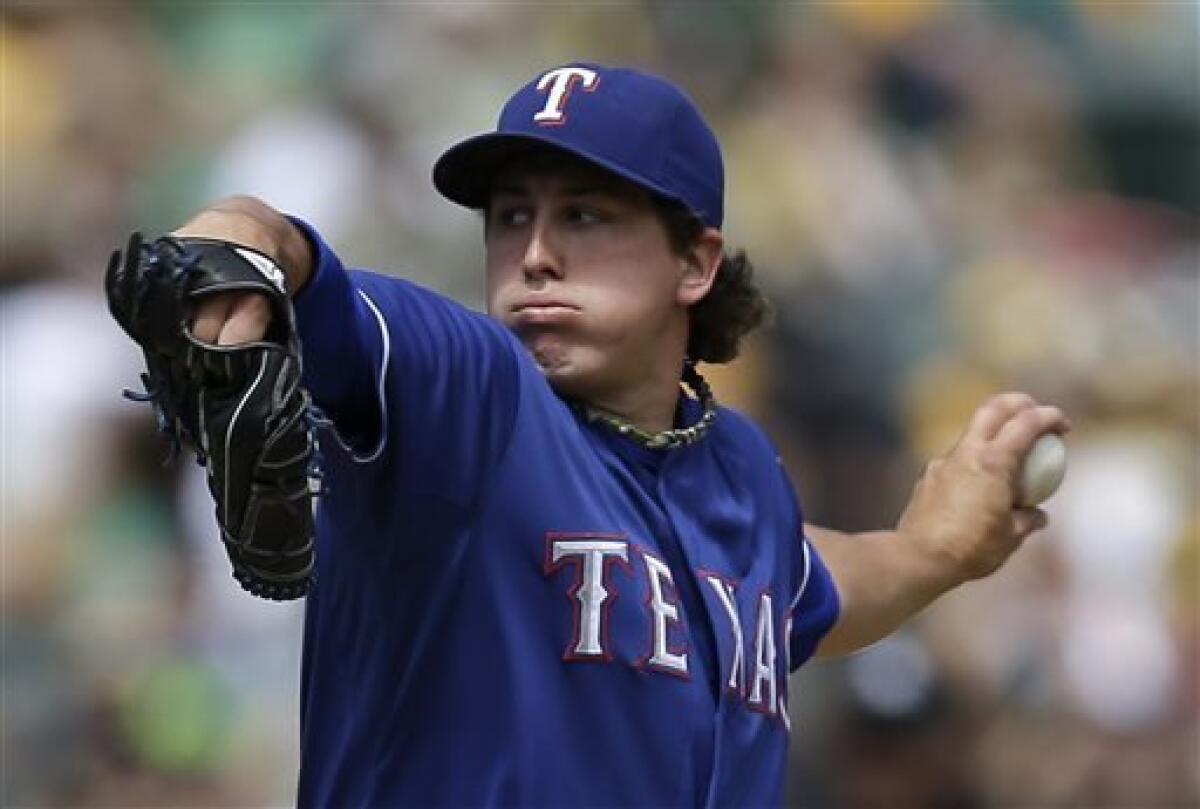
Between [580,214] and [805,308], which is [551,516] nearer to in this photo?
[580,214]

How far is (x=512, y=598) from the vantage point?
112 inches

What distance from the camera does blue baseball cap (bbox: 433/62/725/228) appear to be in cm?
300

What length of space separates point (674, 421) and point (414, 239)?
2884mm

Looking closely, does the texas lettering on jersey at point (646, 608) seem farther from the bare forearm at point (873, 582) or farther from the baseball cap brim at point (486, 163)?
the bare forearm at point (873, 582)

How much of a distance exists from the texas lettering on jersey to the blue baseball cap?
0.48 metres

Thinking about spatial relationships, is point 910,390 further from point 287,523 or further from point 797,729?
point 287,523

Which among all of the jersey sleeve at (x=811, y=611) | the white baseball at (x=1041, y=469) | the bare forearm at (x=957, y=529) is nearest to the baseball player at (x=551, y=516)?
the jersey sleeve at (x=811, y=611)

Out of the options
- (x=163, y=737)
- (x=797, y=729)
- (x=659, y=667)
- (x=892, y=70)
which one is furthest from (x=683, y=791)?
(x=892, y=70)

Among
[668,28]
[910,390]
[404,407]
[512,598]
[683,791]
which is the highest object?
[668,28]

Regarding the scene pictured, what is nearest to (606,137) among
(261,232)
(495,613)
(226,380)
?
(495,613)

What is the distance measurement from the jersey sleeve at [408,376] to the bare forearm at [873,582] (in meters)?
1.05

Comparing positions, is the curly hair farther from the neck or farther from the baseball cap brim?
the baseball cap brim

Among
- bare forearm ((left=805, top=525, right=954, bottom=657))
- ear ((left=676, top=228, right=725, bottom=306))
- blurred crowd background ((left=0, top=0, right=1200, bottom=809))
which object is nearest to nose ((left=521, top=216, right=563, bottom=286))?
ear ((left=676, top=228, right=725, bottom=306))

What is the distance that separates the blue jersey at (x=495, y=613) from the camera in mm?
2734
